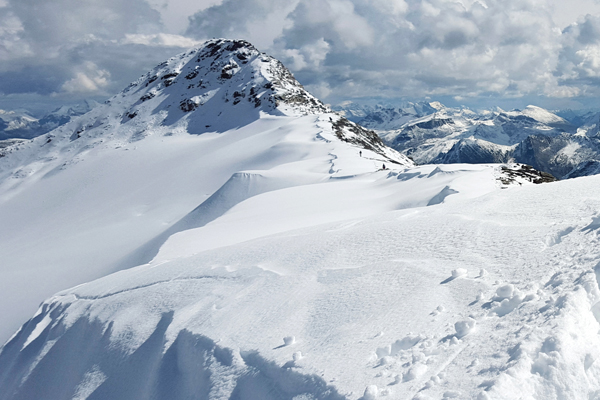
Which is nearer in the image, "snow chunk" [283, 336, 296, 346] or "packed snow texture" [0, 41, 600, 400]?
"packed snow texture" [0, 41, 600, 400]

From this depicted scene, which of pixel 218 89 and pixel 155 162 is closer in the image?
pixel 155 162

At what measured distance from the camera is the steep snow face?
3824 millimetres

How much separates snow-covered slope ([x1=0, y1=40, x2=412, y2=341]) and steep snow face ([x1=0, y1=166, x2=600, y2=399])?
920 centimetres

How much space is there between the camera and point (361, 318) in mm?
5117

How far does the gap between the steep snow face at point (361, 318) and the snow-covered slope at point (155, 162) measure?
920cm

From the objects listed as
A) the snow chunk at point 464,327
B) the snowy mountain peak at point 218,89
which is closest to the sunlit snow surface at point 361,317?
the snow chunk at point 464,327

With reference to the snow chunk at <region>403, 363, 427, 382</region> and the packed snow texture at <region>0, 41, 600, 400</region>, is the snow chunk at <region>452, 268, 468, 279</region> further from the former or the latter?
the snow chunk at <region>403, 363, 427, 382</region>

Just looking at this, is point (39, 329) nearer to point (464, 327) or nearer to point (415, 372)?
point (415, 372)

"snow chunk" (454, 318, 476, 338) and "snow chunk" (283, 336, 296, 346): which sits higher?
"snow chunk" (283, 336, 296, 346)

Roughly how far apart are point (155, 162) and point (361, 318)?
66507 millimetres

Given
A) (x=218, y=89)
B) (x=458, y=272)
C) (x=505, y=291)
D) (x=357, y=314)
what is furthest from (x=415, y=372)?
(x=218, y=89)

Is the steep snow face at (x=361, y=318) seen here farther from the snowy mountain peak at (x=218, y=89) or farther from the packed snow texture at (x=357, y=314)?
the snowy mountain peak at (x=218, y=89)

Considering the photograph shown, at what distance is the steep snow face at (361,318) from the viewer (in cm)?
382

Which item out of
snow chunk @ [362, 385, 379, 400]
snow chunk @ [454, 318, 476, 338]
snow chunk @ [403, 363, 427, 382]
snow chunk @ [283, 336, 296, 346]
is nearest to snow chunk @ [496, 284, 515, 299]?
snow chunk @ [454, 318, 476, 338]
